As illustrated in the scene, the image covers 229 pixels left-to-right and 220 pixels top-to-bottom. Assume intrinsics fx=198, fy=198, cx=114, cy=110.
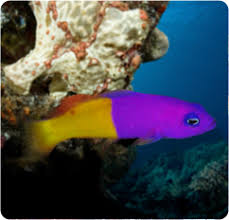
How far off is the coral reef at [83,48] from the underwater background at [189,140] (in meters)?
3.07

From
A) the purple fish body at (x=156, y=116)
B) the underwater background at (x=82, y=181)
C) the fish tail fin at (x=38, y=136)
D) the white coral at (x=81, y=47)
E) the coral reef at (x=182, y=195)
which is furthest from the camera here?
the coral reef at (x=182, y=195)

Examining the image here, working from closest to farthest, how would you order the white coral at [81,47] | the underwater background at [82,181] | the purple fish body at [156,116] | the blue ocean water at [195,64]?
the purple fish body at [156,116], the white coral at [81,47], the underwater background at [82,181], the blue ocean water at [195,64]

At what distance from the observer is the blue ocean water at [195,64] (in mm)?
30205

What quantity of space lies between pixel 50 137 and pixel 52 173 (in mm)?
1413

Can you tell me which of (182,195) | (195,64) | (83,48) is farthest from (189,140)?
(195,64)

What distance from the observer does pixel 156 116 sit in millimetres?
1682

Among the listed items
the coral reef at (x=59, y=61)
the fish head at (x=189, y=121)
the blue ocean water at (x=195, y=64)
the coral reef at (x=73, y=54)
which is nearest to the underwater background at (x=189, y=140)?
the blue ocean water at (x=195, y=64)

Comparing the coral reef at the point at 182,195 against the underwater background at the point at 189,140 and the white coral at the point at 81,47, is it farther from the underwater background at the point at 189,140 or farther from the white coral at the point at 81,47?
the white coral at the point at 81,47

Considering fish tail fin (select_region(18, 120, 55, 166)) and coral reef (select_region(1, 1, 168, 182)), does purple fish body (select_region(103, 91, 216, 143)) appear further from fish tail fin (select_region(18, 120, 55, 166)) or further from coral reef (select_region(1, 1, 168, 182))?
coral reef (select_region(1, 1, 168, 182))

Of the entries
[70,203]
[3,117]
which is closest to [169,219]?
[70,203]

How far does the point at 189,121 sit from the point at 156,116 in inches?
11.4

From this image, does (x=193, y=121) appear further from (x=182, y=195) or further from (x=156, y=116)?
(x=182, y=195)

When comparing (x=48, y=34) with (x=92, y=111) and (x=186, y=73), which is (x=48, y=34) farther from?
(x=186, y=73)

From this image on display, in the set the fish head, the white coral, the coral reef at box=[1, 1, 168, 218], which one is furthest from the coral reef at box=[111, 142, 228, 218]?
the white coral
